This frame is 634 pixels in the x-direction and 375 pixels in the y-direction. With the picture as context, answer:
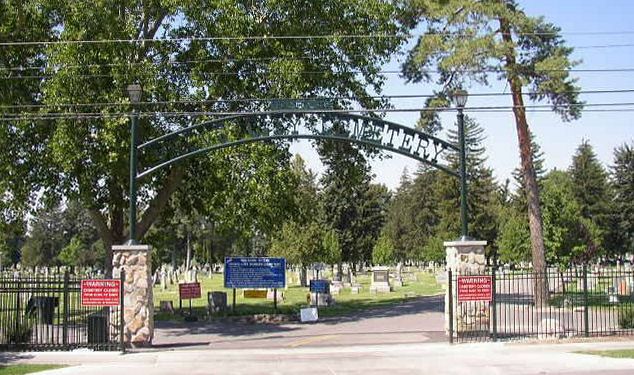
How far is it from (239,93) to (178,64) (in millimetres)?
2258

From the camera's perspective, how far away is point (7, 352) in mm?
16781

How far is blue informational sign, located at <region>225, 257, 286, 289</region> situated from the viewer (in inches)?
1043

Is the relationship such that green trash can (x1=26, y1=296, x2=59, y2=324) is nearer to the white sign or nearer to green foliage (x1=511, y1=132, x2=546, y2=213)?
the white sign

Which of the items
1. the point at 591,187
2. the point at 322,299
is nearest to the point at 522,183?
the point at 591,187

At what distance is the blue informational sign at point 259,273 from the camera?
26.5 m

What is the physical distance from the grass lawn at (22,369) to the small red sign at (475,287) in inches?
376

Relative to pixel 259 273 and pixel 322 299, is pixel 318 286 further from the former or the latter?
pixel 259 273

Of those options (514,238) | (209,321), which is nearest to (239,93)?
(209,321)

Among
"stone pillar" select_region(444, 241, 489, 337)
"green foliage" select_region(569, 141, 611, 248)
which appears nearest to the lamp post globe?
"stone pillar" select_region(444, 241, 489, 337)

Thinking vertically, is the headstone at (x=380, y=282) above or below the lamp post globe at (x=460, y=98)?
below

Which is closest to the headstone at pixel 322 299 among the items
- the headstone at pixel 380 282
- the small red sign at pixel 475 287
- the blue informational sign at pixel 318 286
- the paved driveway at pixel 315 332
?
the blue informational sign at pixel 318 286

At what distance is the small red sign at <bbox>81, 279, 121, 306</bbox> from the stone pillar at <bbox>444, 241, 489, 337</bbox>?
27.5 feet

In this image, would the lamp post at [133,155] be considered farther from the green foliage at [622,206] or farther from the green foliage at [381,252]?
the green foliage at [622,206]

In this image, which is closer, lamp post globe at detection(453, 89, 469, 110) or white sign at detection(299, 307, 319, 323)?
lamp post globe at detection(453, 89, 469, 110)
